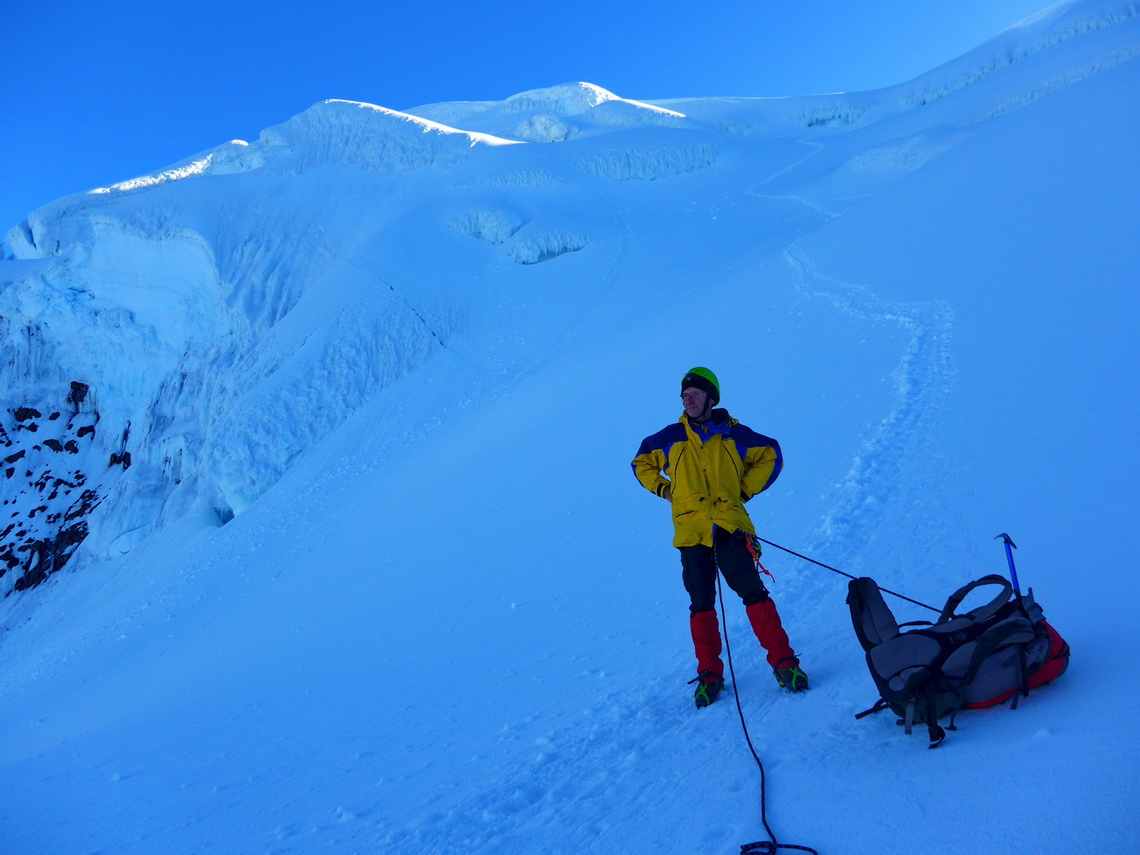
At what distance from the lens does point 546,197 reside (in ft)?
79.8

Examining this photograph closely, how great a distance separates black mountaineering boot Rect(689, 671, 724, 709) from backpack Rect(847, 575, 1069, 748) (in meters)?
0.97

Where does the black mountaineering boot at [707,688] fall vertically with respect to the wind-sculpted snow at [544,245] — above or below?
below

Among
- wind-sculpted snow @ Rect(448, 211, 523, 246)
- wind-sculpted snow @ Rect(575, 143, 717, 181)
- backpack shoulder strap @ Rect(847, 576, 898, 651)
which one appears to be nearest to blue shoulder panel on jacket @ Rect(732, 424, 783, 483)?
backpack shoulder strap @ Rect(847, 576, 898, 651)

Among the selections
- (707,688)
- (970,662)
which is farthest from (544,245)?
(970,662)

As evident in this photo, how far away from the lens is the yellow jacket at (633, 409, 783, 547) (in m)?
3.56

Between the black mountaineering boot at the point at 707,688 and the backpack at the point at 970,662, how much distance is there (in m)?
0.97

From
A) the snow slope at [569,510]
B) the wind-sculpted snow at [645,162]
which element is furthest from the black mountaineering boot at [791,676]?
the wind-sculpted snow at [645,162]

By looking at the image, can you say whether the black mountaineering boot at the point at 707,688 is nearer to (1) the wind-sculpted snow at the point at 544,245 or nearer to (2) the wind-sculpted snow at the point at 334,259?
(2) the wind-sculpted snow at the point at 334,259

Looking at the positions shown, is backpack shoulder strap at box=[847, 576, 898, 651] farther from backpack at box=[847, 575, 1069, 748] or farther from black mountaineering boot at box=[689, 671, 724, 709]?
black mountaineering boot at box=[689, 671, 724, 709]

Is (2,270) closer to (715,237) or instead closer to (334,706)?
(715,237)

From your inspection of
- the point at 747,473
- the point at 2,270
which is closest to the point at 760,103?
the point at 2,270

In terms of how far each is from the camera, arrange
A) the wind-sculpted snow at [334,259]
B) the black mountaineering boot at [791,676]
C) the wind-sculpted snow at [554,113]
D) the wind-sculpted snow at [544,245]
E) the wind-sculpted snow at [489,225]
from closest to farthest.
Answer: the black mountaineering boot at [791,676], the wind-sculpted snow at [334,259], the wind-sculpted snow at [544,245], the wind-sculpted snow at [489,225], the wind-sculpted snow at [554,113]

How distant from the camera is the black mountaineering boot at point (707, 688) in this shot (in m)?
3.40

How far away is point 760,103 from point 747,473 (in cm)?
4670
